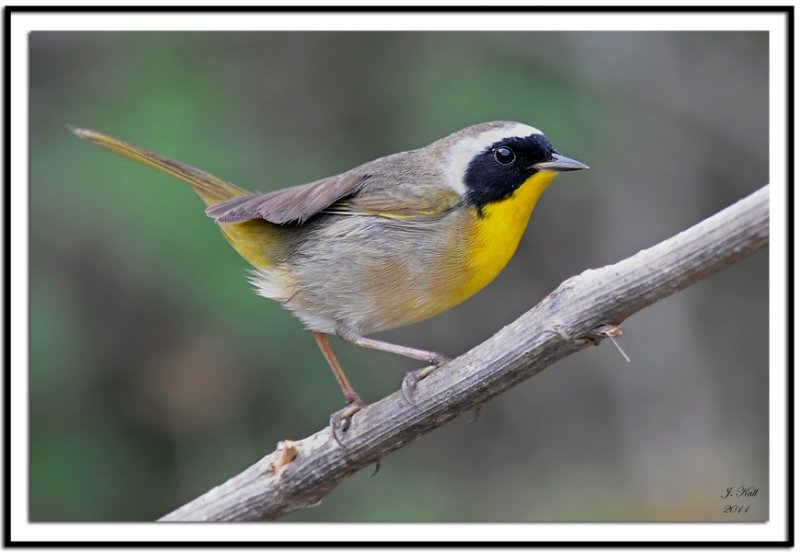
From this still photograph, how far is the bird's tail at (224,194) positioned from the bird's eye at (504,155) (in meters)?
0.83

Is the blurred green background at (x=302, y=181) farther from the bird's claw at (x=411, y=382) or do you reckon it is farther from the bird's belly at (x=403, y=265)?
the bird's claw at (x=411, y=382)

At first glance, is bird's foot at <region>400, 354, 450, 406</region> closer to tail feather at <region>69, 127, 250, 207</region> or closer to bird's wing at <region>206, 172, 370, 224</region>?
bird's wing at <region>206, 172, 370, 224</region>

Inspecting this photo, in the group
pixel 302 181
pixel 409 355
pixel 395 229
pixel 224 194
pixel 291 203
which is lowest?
pixel 409 355

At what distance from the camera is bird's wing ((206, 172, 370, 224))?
3.18m

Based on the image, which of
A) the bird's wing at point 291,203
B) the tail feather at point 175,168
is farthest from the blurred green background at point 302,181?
the bird's wing at point 291,203

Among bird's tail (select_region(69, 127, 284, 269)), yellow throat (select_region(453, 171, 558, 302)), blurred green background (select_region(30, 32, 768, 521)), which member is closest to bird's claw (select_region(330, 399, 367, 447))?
yellow throat (select_region(453, 171, 558, 302))

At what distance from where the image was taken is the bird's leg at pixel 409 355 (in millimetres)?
3010

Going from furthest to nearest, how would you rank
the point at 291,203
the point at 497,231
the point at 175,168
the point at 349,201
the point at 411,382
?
the point at 175,168, the point at 349,201, the point at 291,203, the point at 497,231, the point at 411,382

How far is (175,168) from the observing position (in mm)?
3537

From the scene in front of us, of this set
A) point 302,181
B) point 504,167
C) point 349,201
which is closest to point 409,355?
point 349,201

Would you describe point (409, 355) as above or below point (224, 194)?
below

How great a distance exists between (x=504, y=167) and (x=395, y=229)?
43 centimetres

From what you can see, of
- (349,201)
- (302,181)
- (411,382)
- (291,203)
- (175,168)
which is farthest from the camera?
(302,181)

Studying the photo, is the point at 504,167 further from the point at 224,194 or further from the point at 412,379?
the point at 224,194
